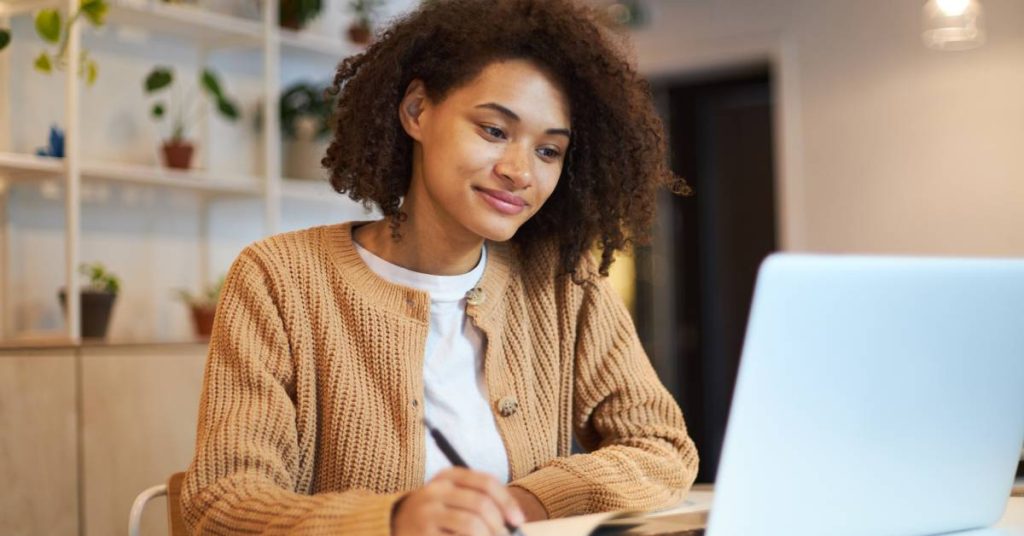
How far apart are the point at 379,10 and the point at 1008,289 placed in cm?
347

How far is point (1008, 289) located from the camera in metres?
1.08

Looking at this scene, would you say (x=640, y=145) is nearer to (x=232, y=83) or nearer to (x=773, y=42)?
(x=232, y=83)

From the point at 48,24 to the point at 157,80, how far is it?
419mm

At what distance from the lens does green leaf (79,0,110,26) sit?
10.2 feet

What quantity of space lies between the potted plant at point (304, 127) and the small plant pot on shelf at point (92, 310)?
91 cm

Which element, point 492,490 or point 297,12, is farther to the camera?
point 297,12

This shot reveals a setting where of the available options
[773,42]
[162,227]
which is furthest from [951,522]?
[773,42]

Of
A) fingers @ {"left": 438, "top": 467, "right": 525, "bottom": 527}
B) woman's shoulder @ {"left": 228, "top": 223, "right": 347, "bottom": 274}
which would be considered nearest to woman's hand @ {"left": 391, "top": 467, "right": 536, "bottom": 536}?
fingers @ {"left": 438, "top": 467, "right": 525, "bottom": 527}

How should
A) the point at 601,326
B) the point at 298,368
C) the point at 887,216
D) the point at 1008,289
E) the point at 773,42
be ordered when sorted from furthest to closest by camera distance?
the point at 773,42, the point at 887,216, the point at 601,326, the point at 298,368, the point at 1008,289

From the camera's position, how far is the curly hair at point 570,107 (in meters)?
1.60

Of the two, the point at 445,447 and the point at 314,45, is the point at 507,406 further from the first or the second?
the point at 314,45

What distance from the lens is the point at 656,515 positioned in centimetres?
128

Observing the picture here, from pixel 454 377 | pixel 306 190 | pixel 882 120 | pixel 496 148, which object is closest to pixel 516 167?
pixel 496 148

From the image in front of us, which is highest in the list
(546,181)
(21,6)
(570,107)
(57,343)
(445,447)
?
(21,6)
